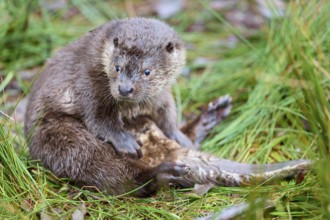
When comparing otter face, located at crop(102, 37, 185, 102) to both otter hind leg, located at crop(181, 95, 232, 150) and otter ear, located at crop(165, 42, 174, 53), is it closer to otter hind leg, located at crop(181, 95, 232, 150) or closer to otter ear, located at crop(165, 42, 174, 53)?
otter ear, located at crop(165, 42, 174, 53)

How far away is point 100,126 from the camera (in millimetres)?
3674

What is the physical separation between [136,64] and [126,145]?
1.68ft

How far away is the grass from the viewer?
3133 millimetres

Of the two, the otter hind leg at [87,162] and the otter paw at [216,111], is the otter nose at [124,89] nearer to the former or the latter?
the otter hind leg at [87,162]

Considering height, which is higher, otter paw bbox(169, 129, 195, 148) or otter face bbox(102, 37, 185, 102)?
otter face bbox(102, 37, 185, 102)

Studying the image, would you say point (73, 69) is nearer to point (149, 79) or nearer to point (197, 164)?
point (149, 79)

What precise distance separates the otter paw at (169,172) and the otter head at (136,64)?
0.42m

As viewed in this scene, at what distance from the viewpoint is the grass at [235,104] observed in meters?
3.13

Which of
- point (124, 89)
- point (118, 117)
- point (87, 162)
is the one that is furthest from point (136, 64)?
point (87, 162)

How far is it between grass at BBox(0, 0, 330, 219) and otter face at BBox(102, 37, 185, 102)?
23.3 inches

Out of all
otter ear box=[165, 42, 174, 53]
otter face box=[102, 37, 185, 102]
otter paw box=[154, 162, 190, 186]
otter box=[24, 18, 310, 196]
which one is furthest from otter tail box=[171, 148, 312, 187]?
otter ear box=[165, 42, 174, 53]

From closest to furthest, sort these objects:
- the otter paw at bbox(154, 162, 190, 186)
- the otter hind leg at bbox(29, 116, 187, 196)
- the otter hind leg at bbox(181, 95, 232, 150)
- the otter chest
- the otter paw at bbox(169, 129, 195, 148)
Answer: the otter paw at bbox(154, 162, 190, 186), the otter hind leg at bbox(29, 116, 187, 196), the otter chest, the otter paw at bbox(169, 129, 195, 148), the otter hind leg at bbox(181, 95, 232, 150)

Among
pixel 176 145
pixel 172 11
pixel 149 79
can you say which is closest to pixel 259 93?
pixel 176 145

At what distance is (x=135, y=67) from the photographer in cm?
347
